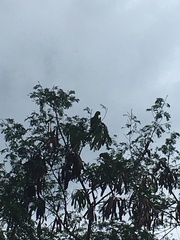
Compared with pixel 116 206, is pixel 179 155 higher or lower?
higher

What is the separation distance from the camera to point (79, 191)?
43.5ft

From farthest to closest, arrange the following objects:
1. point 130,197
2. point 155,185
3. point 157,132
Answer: point 157,132, point 155,185, point 130,197

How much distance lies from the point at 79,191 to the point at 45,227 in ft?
9.31

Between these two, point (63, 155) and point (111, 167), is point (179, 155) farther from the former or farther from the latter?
point (63, 155)

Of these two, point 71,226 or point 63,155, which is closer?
point 63,155

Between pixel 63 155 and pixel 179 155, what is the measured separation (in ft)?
14.1

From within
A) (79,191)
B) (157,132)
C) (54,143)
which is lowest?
(79,191)

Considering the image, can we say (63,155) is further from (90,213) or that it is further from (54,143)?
(90,213)

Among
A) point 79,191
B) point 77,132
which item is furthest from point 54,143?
point 79,191

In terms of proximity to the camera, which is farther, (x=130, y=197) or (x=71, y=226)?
(x=71, y=226)

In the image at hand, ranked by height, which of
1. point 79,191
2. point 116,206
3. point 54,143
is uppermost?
point 54,143

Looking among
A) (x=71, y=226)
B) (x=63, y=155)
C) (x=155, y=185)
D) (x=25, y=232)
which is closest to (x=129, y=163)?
(x=155, y=185)

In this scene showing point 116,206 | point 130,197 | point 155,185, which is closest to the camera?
point 116,206

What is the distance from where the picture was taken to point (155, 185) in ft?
46.1
